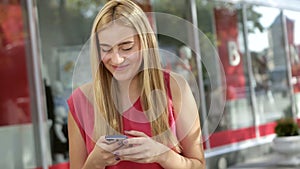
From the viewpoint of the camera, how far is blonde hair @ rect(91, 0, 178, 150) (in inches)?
45.9

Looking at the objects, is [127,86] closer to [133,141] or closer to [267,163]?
[133,141]

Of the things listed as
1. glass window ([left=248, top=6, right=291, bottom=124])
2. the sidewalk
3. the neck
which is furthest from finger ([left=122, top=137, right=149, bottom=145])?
glass window ([left=248, top=6, right=291, bottom=124])

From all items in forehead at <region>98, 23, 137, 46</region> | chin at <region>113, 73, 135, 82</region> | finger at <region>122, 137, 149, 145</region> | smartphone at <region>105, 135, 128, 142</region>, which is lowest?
finger at <region>122, 137, 149, 145</region>

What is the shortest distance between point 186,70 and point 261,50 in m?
6.92

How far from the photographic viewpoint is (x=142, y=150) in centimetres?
112

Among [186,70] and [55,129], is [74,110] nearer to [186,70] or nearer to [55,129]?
[186,70]

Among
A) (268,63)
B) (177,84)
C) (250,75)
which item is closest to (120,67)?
(177,84)

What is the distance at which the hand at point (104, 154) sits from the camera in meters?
1.12

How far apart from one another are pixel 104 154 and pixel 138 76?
19 cm

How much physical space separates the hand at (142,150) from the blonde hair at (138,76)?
25 millimetres

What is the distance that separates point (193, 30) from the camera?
4.51 ft

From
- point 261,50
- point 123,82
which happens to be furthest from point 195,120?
point 261,50

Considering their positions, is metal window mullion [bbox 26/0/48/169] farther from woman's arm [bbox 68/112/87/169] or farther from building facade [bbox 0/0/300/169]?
woman's arm [bbox 68/112/87/169]

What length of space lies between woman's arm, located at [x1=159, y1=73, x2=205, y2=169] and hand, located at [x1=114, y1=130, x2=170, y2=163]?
0.02m
